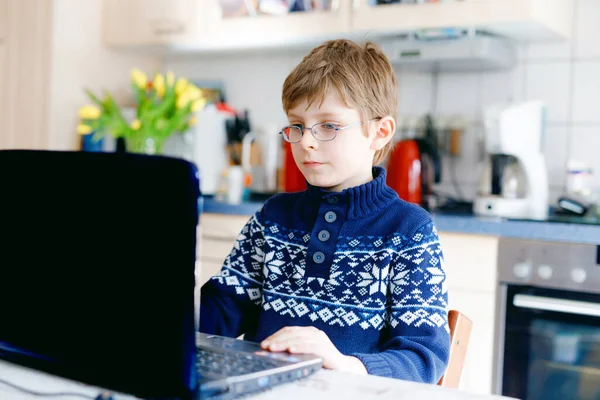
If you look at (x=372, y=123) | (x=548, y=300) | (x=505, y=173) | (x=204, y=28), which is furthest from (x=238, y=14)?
(x=372, y=123)

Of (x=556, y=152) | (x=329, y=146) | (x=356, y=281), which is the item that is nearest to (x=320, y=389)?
(x=356, y=281)

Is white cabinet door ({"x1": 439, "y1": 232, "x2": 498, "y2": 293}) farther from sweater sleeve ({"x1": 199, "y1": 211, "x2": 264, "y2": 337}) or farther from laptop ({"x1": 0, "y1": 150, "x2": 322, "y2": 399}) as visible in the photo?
laptop ({"x1": 0, "y1": 150, "x2": 322, "y2": 399})

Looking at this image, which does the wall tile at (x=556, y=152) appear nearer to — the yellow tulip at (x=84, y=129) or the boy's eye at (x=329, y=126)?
the boy's eye at (x=329, y=126)

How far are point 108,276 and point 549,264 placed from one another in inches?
65.5

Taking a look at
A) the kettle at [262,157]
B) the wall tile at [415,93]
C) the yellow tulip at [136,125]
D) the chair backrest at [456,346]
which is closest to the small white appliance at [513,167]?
the wall tile at [415,93]

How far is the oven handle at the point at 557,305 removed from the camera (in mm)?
2004

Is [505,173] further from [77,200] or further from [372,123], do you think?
[77,200]

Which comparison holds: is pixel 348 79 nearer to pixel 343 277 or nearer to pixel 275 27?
pixel 343 277

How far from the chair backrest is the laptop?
0.36 meters

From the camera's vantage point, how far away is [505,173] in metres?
2.31

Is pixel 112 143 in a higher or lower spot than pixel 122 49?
lower

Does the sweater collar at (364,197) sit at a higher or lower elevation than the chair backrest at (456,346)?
higher

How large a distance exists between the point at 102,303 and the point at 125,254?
0.06 metres

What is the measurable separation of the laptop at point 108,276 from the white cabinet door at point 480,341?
1.48m
